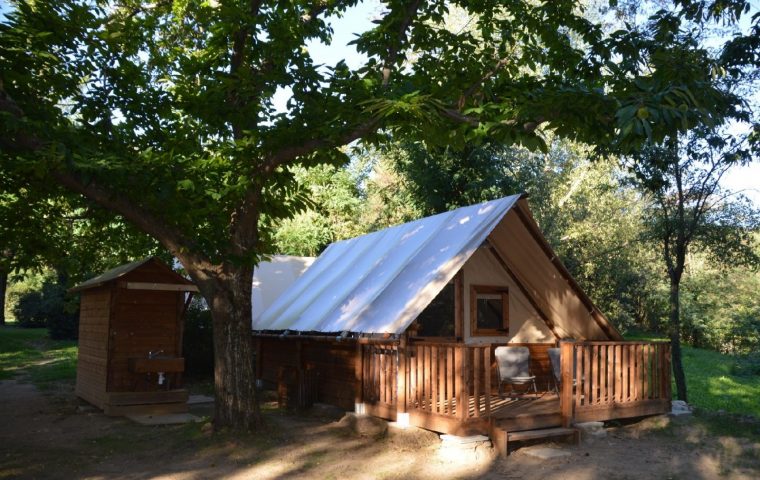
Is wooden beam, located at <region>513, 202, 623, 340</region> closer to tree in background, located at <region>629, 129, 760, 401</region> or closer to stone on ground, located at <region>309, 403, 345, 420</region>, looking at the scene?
tree in background, located at <region>629, 129, 760, 401</region>

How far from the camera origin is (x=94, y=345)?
40.4 feet

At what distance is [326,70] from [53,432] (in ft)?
21.7

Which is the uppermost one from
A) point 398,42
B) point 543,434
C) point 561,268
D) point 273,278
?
point 398,42

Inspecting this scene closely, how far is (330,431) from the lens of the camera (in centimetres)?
935

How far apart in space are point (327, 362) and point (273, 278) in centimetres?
506

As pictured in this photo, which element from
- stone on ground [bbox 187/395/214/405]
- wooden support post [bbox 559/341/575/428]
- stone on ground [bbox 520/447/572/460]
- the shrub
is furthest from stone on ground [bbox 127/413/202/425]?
the shrub

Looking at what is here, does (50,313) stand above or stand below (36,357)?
above

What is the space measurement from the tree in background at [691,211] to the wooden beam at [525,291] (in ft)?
7.08

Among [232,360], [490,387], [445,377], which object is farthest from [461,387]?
[232,360]

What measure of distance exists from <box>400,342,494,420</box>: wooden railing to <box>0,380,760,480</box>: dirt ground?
0.44 m

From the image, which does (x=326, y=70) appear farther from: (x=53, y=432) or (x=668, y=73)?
(x=53, y=432)

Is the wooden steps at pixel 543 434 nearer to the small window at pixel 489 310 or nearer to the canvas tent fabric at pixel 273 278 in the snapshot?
the small window at pixel 489 310

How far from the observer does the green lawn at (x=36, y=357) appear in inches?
686

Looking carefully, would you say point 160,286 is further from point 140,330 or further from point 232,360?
point 232,360
